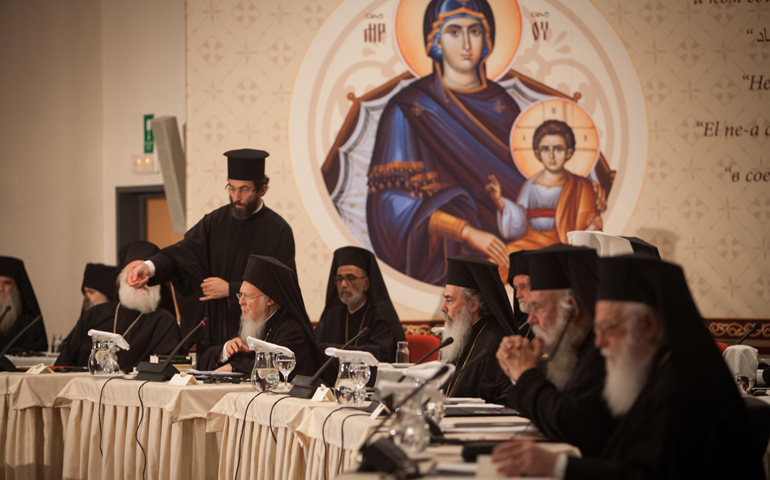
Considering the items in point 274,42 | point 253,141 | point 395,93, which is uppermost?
point 274,42

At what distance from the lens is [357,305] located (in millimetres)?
6469

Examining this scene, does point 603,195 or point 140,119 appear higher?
point 140,119

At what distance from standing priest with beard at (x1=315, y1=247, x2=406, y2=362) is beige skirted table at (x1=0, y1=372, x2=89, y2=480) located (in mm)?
2165

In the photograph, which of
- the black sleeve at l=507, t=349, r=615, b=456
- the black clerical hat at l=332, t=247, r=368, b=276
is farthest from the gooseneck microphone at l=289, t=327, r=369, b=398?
the black clerical hat at l=332, t=247, r=368, b=276

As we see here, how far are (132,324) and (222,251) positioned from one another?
1.11 metres

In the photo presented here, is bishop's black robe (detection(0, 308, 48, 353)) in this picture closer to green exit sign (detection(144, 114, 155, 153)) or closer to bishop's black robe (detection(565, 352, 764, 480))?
green exit sign (detection(144, 114, 155, 153))

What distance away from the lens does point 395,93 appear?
748 cm

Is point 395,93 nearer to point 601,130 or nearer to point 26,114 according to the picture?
point 601,130

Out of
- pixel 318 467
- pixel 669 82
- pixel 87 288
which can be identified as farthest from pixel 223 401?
pixel 669 82

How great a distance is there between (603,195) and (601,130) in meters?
0.62

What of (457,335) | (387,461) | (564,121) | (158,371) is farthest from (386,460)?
(564,121)

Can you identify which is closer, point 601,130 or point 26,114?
point 601,130

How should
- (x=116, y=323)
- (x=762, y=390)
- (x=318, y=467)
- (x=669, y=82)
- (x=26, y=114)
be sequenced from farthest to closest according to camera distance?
(x=26, y=114) → (x=669, y=82) → (x=116, y=323) → (x=762, y=390) → (x=318, y=467)

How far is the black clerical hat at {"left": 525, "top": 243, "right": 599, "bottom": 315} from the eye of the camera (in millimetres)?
2875
